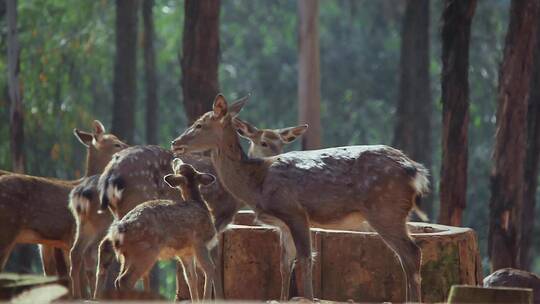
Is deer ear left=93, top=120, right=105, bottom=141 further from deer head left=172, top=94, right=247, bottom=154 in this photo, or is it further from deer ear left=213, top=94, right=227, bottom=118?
deer ear left=213, top=94, right=227, bottom=118

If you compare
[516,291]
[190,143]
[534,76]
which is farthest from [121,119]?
[516,291]

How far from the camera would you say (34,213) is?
15352mm

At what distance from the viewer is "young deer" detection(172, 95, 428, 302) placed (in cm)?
1258

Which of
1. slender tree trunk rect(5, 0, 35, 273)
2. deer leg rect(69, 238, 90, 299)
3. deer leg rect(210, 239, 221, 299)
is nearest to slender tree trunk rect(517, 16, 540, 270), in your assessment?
deer leg rect(210, 239, 221, 299)

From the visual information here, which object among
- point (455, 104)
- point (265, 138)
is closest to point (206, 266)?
point (265, 138)

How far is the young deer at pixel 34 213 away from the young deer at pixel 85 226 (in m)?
0.73

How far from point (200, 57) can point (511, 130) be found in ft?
15.2

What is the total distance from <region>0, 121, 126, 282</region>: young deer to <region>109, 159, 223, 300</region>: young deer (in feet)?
11.8

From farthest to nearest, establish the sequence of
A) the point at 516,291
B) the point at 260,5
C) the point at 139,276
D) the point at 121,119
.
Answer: the point at 260,5 < the point at 121,119 < the point at 139,276 < the point at 516,291

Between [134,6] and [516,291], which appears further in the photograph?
[134,6]

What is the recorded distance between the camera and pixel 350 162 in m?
12.8

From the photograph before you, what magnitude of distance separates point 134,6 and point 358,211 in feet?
54.4

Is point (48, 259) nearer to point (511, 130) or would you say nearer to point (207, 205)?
point (207, 205)

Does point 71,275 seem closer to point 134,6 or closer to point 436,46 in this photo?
point 134,6
